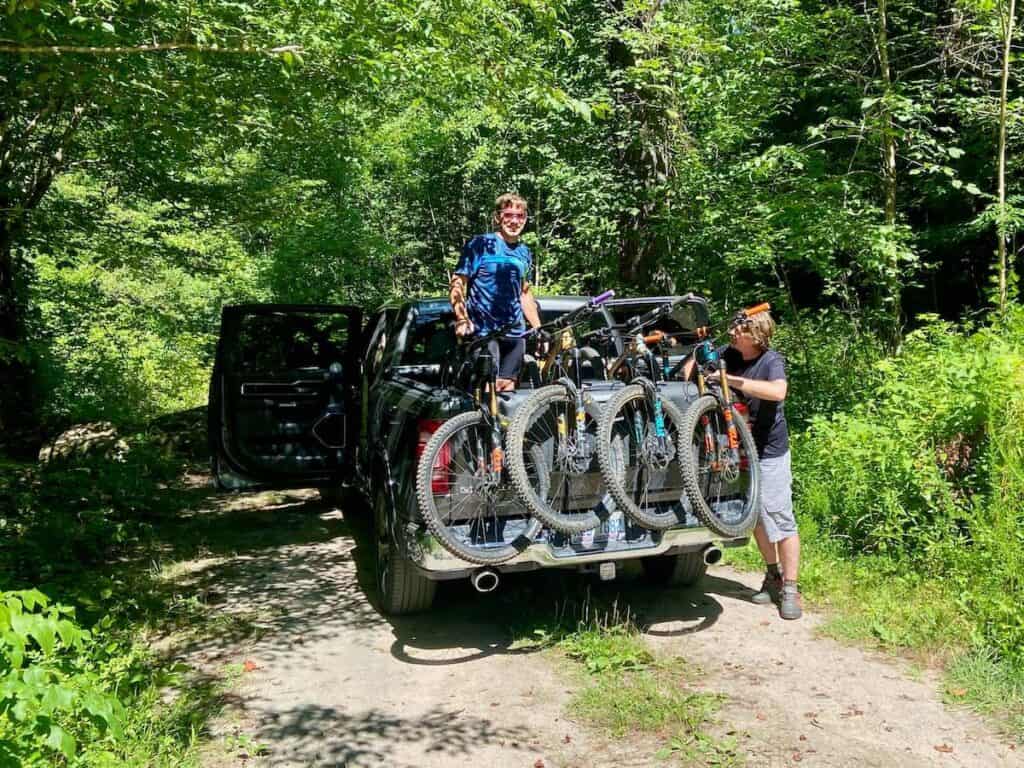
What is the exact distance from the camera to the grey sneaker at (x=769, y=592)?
5.46m

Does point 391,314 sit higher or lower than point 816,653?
→ higher

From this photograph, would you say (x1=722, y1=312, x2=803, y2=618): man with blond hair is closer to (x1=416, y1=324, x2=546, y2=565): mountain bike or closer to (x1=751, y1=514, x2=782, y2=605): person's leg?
(x1=751, y1=514, x2=782, y2=605): person's leg

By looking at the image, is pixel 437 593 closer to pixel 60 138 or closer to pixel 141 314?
pixel 60 138

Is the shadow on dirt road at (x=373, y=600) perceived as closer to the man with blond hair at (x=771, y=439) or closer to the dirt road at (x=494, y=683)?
the dirt road at (x=494, y=683)

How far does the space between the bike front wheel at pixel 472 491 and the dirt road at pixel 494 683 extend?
74 centimetres

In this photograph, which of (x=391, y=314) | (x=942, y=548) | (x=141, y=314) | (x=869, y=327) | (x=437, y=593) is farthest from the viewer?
(x=141, y=314)

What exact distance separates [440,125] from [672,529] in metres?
14.3

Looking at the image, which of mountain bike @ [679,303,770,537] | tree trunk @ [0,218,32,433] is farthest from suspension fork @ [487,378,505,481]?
tree trunk @ [0,218,32,433]

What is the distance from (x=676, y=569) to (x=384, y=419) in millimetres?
2321

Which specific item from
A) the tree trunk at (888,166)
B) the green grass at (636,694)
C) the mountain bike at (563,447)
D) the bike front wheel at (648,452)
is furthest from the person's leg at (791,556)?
the tree trunk at (888,166)

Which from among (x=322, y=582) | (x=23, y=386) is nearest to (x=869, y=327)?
(x=322, y=582)

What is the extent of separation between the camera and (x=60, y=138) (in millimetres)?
9250

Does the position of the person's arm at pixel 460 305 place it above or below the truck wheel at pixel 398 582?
above

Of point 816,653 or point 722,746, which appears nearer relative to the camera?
point 722,746
